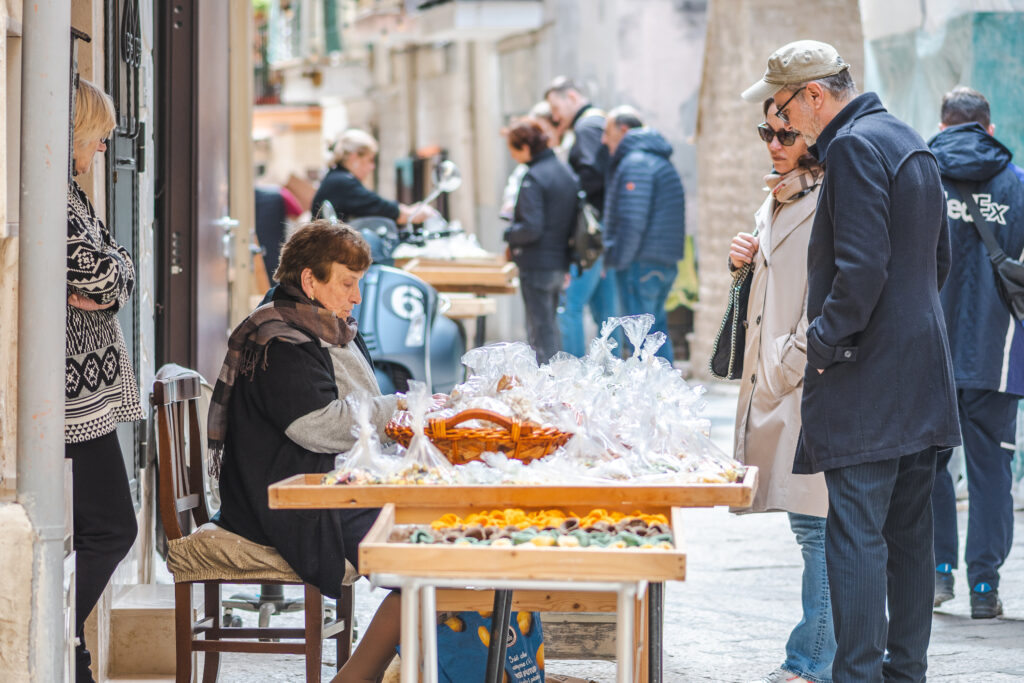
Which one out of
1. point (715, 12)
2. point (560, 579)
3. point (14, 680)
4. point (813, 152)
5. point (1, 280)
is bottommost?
point (14, 680)

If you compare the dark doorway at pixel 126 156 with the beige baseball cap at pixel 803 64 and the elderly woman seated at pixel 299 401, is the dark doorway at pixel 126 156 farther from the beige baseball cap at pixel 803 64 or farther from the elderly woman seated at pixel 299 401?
the beige baseball cap at pixel 803 64

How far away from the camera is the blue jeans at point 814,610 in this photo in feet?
14.7

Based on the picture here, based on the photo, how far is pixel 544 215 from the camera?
32.3ft

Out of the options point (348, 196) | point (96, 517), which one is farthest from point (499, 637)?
point (348, 196)

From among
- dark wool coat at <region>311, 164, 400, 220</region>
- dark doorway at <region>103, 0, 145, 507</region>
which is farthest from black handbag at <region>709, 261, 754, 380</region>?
dark wool coat at <region>311, 164, 400, 220</region>

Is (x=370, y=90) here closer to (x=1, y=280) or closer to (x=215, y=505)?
(x=215, y=505)

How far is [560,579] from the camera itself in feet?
9.61

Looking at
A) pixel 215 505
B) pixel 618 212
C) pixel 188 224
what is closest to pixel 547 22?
pixel 618 212

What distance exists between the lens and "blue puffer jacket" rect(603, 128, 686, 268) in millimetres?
9812

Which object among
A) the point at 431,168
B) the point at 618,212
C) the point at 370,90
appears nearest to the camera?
the point at 618,212

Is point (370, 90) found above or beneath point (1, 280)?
above

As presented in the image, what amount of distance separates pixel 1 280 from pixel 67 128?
1.29 feet

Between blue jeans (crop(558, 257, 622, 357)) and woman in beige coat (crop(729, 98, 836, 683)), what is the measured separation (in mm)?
6037

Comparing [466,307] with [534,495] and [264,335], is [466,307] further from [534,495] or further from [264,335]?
[534,495]
